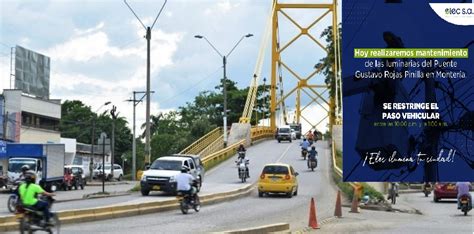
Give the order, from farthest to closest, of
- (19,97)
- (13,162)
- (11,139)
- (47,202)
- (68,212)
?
1. (19,97)
2. (11,139)
3. (13,162)
4. (68,212)
5. (47,202)

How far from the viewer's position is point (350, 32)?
1221cm

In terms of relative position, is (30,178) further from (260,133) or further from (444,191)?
(260,133)

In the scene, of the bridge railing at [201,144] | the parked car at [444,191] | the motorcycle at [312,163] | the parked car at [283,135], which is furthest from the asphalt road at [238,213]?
the parked car at [283,135]

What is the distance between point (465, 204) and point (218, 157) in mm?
24963

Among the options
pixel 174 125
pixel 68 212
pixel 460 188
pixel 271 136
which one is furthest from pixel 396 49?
pixel 174 125

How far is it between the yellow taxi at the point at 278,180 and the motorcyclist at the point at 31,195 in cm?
1955

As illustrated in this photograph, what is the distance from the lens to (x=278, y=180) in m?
34.7

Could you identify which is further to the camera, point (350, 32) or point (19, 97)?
point (19, 97)

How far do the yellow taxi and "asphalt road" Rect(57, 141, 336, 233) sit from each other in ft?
1.42

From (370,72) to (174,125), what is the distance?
380ft

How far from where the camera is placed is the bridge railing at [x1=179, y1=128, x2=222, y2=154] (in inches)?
2328

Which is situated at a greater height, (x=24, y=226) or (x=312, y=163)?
(x=312, y=163)

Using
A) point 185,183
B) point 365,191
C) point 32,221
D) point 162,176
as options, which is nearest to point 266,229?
point 32,221

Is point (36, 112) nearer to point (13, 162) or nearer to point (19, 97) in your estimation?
point (19, 97)
